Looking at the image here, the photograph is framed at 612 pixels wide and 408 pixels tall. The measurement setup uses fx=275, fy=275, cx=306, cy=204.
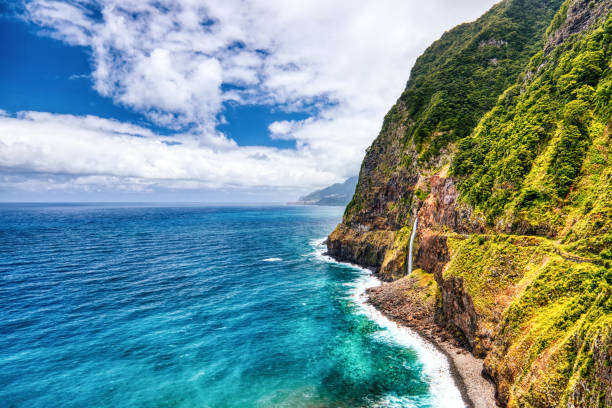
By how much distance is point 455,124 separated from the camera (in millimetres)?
72250

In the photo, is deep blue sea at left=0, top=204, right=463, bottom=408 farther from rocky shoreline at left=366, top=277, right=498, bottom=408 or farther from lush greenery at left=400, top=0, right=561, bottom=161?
lush greenery at left=400, top=0, right=561, bottom=161

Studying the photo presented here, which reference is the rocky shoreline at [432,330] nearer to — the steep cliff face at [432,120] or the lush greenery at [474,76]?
the steep cliff face at [432,120]

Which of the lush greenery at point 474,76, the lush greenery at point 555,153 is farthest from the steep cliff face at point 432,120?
the lush greenery at point 555,153

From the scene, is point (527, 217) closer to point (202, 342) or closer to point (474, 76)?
point (202, 342)

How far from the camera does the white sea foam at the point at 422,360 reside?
29453 mm

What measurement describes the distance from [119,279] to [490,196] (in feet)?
263

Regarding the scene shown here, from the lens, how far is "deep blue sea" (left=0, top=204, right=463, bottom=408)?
101ft

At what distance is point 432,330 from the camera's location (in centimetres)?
4212

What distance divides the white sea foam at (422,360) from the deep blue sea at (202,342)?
0.15 m

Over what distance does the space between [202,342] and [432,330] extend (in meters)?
34.9

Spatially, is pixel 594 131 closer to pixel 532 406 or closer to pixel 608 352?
pixel 608 352

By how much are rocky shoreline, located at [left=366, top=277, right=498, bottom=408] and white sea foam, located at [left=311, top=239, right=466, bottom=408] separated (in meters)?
0.81

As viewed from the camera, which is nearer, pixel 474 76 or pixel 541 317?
pixel 541 317

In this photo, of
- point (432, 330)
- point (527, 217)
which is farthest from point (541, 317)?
point (432, 330)
